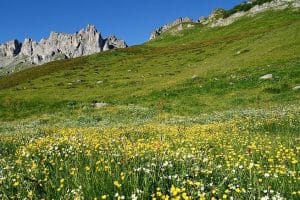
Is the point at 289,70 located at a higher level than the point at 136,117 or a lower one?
higher

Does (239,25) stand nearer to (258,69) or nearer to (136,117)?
(258,69)

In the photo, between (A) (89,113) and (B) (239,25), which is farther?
(B) (239,25)

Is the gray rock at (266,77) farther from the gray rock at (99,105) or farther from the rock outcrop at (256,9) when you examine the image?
the rock outcrop at (256,9)

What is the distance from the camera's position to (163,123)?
→ 27969 mm

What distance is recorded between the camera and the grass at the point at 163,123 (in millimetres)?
8266

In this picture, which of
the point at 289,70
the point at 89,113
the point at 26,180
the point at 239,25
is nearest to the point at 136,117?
the point at 89,113

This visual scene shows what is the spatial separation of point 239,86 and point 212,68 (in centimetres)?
1885

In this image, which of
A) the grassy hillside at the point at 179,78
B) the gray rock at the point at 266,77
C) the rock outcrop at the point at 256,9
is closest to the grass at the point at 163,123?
the grassy hillside at the point at 179,78

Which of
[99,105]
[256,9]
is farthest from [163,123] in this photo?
[256,9]

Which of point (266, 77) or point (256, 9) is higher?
point (256, 9)

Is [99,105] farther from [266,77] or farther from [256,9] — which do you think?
[256,9]

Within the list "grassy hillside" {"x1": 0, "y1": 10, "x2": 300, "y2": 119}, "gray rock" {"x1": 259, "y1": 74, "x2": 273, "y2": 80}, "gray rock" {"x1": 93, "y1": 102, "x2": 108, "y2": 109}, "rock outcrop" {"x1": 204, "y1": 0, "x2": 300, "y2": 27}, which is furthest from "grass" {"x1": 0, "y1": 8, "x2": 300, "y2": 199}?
"rock outcrop" {"x1": 204, "y1": 0, "x2": 300, "y2": 27}

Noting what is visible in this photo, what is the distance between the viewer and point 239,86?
47.1 metres


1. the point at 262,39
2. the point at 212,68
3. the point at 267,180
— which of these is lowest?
the point at 267,180
